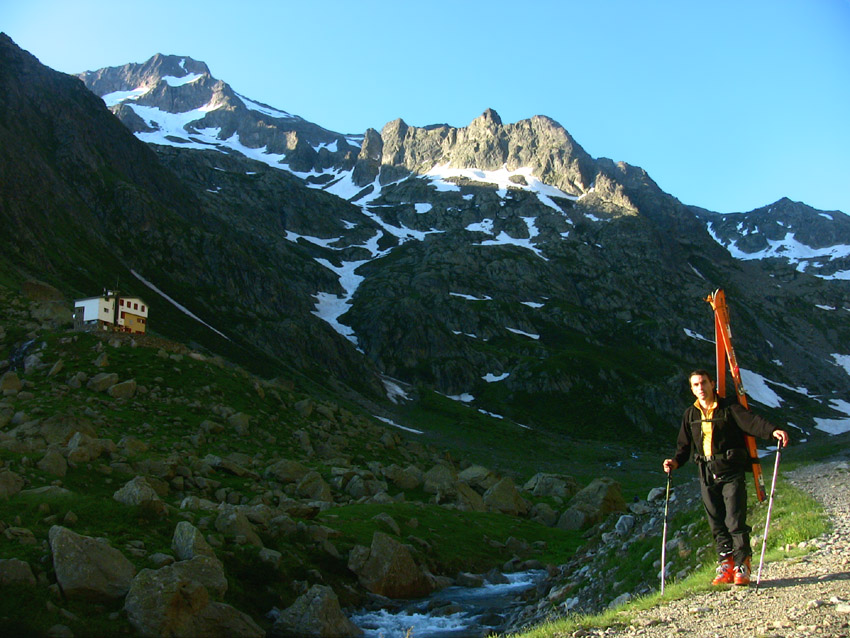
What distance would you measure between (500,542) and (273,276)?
156 metres

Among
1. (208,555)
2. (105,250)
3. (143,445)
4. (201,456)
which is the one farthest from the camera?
(105,250)

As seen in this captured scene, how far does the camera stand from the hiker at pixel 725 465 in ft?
39.2

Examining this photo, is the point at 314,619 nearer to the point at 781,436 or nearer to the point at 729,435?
the point at 729,435

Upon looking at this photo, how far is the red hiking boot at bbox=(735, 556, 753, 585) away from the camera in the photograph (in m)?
11.6

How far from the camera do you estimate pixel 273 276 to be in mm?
182500

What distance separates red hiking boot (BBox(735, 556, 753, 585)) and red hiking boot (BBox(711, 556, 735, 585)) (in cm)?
10

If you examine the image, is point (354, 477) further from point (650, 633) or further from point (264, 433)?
point (650, 633)

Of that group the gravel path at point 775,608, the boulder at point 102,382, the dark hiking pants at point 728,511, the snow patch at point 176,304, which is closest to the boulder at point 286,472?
the boulder at point 102,382

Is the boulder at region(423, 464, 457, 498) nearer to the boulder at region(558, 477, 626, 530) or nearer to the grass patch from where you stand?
the boulder at region(558, 477, 626, 530)

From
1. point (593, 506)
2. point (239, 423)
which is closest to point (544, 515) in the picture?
point (593, 506)

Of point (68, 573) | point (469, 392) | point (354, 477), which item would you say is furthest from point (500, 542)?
point (469, 392)

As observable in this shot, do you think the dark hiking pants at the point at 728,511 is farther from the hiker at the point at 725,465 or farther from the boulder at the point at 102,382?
the boulder at the point at 102,382

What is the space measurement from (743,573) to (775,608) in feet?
5.47

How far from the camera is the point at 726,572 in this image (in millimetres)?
11945
